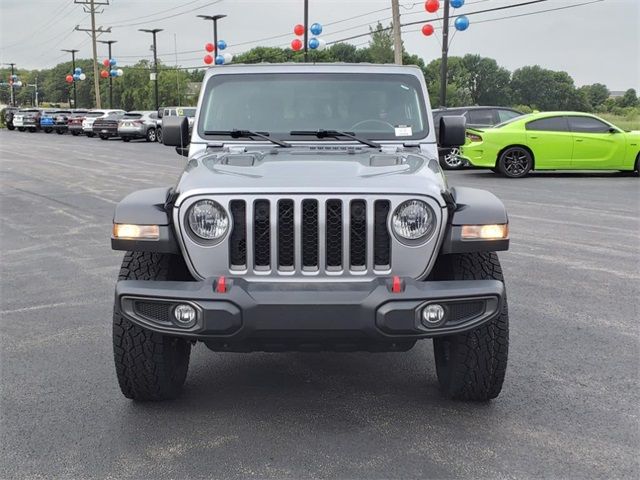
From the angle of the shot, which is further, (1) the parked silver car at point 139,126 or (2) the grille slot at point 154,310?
(1) the parked silver car at point 139,126

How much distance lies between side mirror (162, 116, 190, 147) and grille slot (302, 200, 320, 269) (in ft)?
6.76

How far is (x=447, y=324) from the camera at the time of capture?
3.51m

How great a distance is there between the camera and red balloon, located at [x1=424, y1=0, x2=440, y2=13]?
27281mm

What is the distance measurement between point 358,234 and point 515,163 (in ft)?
46.3

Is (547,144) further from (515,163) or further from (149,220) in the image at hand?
(149,220)

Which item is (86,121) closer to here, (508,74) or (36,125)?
(36,125)

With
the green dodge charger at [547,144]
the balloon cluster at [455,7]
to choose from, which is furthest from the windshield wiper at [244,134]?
the balloon cluster at [455,7]

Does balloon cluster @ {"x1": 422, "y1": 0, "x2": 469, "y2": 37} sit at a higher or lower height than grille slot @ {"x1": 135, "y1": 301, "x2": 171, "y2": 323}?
higher

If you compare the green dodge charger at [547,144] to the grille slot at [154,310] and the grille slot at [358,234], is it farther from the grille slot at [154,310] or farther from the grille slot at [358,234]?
the grille slot at [154,310]

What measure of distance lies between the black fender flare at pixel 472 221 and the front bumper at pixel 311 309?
0.68ft

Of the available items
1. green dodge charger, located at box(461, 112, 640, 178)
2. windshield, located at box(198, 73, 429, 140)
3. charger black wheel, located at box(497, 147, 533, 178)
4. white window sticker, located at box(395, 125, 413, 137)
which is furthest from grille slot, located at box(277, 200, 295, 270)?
charger black wheel, located at box(497, 147, 533, 178)

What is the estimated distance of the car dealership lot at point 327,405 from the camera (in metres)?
3.45

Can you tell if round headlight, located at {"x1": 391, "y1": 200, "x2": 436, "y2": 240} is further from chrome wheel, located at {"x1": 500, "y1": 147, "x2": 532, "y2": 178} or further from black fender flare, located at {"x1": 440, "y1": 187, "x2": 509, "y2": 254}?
chrome wheel, located at {"x1": 500, "y1": 147, "x2": 532, "y2": 178}

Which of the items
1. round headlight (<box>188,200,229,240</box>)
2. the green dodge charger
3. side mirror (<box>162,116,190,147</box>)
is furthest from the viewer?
the green dodge charger
